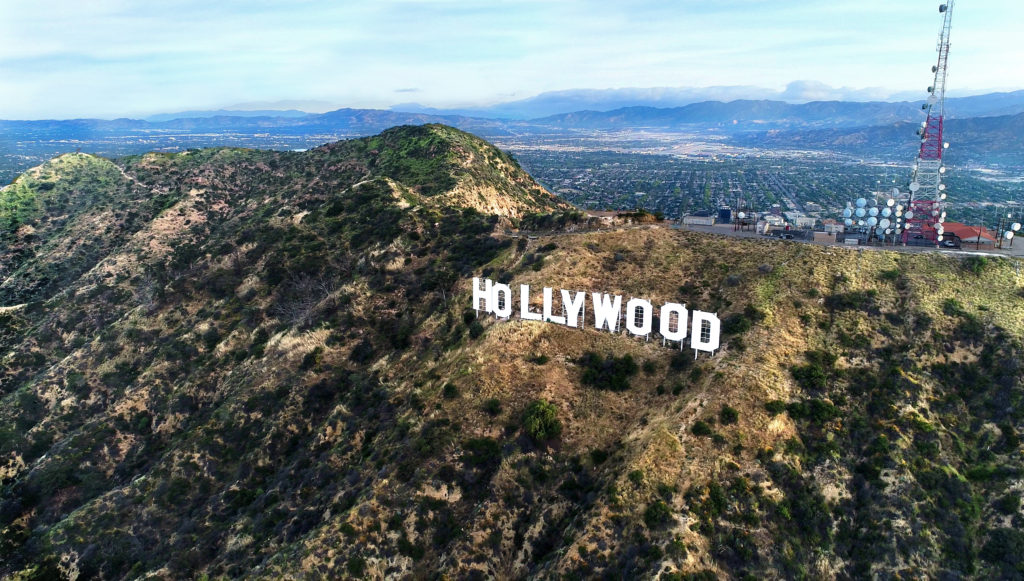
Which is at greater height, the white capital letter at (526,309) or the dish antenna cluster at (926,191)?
the dish antenna cluster at (926,191)

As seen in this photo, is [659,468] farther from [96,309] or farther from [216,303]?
[96,309]

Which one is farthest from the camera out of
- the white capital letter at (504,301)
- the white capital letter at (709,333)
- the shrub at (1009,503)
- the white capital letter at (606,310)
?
the white capital letter at (504,301)

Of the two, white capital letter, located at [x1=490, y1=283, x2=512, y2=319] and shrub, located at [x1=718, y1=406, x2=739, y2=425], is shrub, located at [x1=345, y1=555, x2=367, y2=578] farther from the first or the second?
shrub, located at [x1=718, y1=406, x2=739, y2=425]

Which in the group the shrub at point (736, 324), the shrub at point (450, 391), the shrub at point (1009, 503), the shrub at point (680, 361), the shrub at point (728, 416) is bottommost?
the shrub at point (1009, 503)

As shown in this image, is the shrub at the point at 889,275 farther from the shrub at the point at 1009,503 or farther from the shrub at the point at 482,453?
the shrub at the point at 482,453

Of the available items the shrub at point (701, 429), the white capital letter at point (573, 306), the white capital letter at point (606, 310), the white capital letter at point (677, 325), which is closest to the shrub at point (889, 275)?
the white capital letter at point (677, 325)

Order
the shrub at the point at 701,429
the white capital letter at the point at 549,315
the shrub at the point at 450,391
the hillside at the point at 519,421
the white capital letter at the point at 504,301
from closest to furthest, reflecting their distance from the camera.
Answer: the hillside at the point at 519,421 < the shrub at the point at 701,429 < the shrub at the point at 450,391 < the white capital letter at the point at 549,315 < the white capital letter at the point at 504,301

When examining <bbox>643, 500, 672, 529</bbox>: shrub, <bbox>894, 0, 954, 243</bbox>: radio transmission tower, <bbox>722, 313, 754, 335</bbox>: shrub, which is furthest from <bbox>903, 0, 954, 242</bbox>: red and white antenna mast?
<bbox>643, 500, 672, 529</bbox>: shrub

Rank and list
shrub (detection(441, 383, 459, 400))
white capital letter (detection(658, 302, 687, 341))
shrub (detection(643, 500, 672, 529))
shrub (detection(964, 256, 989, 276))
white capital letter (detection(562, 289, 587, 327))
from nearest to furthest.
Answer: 1. shrub (detection(643, 500, 672, 529))
2. white capital letter (detection(658, 302, 687, 341))
3. shrub (detection(441, 383, 459, 400))
4. white capital letter (detection(562, 289, 587, 327))
5. shrub (detection(964, 256, 989, 276))

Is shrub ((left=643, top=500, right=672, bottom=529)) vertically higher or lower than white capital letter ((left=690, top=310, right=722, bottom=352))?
lower
